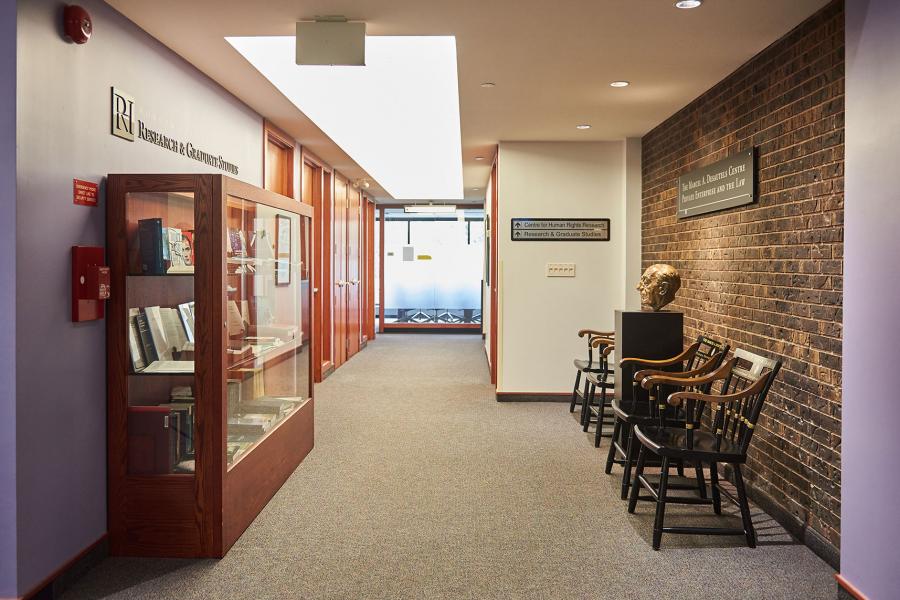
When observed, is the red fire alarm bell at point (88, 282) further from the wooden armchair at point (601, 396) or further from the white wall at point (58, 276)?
the wooden armchair at point (601, 396)

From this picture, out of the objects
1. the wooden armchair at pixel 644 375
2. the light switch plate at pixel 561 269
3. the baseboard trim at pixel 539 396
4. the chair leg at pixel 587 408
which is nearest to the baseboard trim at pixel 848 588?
the wooden armchair at pixel 644 375

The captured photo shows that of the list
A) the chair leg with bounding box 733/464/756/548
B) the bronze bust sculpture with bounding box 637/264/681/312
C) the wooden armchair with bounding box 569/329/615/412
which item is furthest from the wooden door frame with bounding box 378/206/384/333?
the chair leg with bounding box 733/464/756/548

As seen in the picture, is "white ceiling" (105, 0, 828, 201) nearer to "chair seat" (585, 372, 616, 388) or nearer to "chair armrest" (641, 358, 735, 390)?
"chair armrest" (641, 358, 735, 390)

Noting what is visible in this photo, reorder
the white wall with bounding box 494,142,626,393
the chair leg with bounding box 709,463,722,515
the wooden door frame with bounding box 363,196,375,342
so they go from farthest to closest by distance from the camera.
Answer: the wooden door frame with bounding box 363,196,375,342
the white wall with bounding box 494,142,626,393
the chair leg with bounding box 709,463,722,515

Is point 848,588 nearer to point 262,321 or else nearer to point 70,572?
point 262,321

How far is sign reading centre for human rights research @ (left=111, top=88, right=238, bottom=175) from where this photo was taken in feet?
11.0

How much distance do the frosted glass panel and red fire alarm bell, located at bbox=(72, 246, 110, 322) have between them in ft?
35.8

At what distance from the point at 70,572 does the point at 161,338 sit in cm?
103

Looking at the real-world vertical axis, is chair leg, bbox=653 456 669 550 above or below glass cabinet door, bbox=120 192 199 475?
below

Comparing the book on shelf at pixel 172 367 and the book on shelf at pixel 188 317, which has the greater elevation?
the book on shelf at pixel 188 317

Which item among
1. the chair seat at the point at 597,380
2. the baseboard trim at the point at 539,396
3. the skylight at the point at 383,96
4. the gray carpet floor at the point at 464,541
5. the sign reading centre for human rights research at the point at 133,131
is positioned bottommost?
the gray carpet floor at the point at 464,541

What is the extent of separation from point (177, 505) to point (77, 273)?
1101 mm

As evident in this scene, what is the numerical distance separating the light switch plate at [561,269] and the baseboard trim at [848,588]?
412cm

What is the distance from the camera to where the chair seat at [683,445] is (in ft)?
10.6
